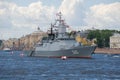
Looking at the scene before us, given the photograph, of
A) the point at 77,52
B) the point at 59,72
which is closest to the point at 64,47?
the point at 77,52

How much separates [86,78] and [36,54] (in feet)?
330

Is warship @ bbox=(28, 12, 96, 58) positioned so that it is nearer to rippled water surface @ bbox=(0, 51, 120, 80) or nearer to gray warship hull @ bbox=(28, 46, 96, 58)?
gray warship hull @ bbox=(28, 46, 96, 58)

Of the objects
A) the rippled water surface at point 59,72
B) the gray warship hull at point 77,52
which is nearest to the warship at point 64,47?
the gray warship hull at point 77,52

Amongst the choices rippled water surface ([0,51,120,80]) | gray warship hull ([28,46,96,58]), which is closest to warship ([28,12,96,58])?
gray warship hull ([28,46,96,58])

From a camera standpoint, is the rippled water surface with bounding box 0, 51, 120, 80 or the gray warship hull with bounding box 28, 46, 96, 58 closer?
the rippled water surface with bounding box 0, 51, 120, 80

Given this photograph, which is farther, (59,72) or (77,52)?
(77,52)

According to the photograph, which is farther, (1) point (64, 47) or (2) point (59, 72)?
(1) point (64, 47)

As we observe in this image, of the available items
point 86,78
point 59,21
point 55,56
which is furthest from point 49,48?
point 86,78

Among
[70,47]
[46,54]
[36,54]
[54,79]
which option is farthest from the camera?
[36,54]

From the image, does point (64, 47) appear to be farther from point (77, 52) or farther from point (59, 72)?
point (59, 72)

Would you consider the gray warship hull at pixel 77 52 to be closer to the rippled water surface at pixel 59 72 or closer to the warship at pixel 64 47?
the warship at pixel 64 47

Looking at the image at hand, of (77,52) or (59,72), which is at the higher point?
(77,52)

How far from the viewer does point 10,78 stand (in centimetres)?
6612

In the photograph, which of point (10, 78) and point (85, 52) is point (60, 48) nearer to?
point (85, 52)
